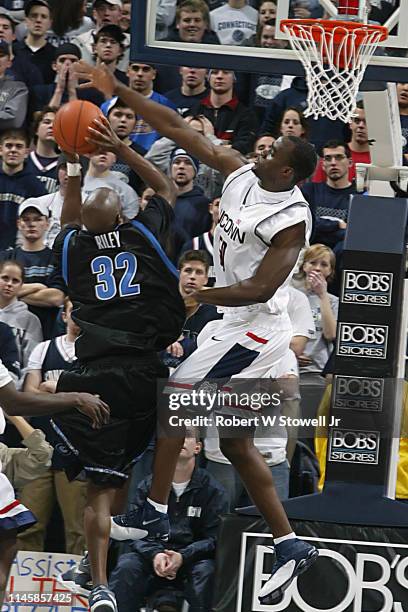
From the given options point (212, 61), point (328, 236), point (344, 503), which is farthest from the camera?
point (328, 236)

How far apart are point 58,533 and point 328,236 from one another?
2953mm

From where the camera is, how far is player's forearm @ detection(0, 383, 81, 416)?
5.90 m

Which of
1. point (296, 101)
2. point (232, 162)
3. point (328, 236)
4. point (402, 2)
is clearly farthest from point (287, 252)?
point (296, 101)

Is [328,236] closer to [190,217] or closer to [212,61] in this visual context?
[190,217]

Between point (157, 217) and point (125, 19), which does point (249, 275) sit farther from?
point (125, 19)

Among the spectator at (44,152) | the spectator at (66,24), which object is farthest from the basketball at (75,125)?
the spectator at (66,24)

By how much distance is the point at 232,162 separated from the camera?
623cm

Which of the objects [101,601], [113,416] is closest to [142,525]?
[101,601]

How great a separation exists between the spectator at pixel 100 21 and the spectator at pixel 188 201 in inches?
72.6

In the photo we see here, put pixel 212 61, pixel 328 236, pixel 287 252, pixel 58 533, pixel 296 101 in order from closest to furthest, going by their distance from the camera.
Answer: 1. pixel 287 252
2. pixel 212 61
3. pixel 58 533
4. pixel 328 236
5. pixel 296 101

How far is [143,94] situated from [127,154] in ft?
13.7

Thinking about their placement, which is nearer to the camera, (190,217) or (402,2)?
(402,2)

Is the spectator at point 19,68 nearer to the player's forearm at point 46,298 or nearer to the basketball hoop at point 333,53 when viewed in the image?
the player's forearm at point 46,298

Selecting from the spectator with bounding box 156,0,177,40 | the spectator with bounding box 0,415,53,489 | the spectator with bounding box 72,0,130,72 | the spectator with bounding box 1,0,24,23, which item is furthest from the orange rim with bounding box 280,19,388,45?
the spectator with bounding box 1,0,24,23
